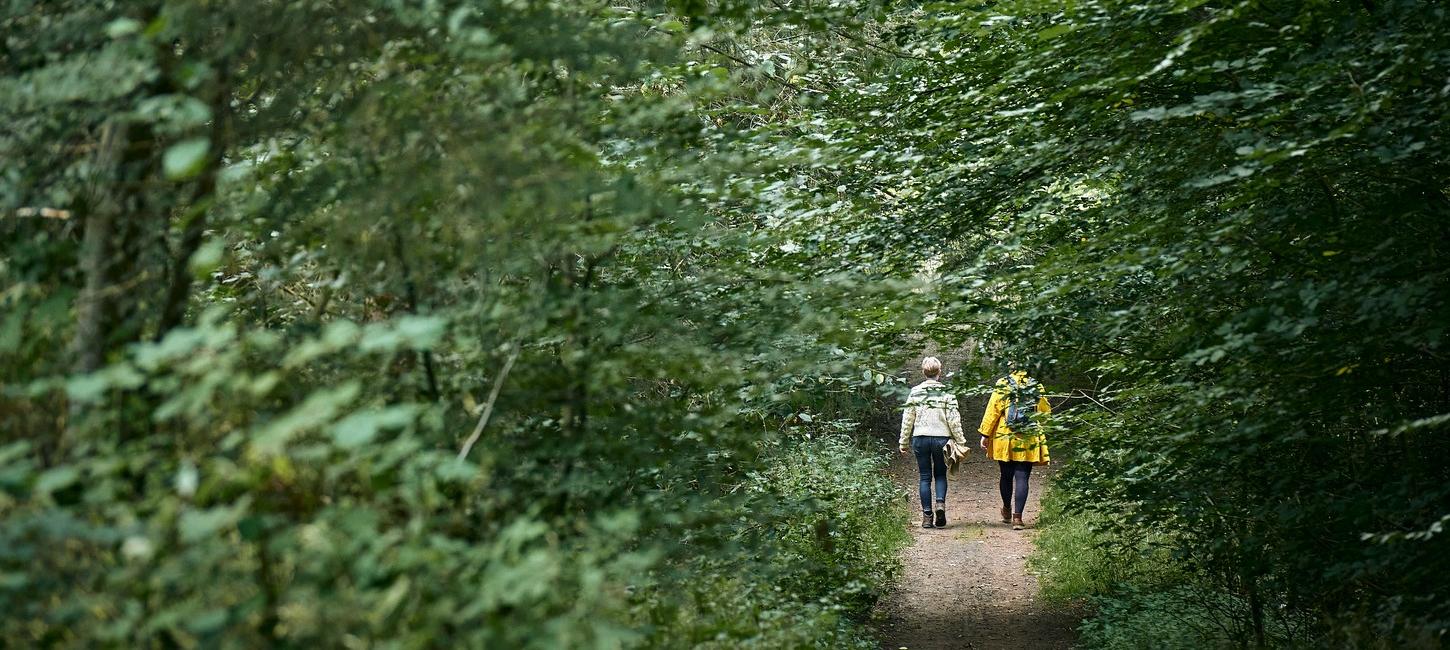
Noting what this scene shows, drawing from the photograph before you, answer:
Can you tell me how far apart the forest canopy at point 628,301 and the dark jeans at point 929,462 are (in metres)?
4.55

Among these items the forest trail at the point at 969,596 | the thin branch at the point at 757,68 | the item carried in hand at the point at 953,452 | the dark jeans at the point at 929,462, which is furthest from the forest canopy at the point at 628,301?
the item carried in hand at the point at 953,452

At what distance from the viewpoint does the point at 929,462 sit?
13.7 metres

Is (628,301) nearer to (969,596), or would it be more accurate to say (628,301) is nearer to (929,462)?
(969,596)

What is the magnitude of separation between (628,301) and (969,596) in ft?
23.5

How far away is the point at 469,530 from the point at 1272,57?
5.04 m

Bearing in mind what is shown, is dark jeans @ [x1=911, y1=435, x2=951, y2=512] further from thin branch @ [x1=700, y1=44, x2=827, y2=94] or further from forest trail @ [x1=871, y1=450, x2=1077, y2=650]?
thin branch @ [x1=700, y1=44, x2=827, y2=94]

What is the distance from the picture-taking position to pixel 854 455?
16.2m

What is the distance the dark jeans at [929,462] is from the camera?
1344cm

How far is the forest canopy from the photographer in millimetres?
2420

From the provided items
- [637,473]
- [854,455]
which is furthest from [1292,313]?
[854,455]

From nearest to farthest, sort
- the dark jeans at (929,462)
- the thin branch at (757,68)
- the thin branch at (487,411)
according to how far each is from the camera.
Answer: the thin branch at (487,411) < the thin branch at (757,68) < the dark jeans at (929,462)

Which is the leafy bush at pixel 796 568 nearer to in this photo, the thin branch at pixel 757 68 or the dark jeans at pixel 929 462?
the dark jeans at pixel 929 462

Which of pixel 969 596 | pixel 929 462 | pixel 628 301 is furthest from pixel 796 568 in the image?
pixel 929 462

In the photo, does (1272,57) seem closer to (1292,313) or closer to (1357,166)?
(1357,166)
